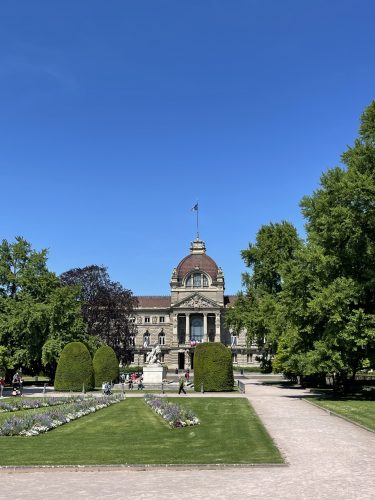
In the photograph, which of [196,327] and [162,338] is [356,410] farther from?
[162,338]

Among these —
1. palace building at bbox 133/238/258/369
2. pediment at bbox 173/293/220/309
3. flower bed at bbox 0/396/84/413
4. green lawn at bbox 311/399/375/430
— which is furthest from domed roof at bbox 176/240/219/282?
flower bed at bbox 0/396/84/413

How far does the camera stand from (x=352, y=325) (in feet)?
104

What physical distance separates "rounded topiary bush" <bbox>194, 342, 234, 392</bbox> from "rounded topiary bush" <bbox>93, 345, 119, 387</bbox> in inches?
420

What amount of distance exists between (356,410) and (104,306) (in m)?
47.5

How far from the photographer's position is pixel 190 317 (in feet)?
372

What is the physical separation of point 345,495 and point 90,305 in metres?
61.0

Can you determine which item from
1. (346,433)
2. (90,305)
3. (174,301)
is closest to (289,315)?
(346,433)

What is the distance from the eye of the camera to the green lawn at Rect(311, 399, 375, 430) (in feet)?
71.0

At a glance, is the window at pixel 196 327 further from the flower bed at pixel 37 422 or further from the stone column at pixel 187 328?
the flower bed at pixel 37 422

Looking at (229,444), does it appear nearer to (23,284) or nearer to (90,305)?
(23,284)

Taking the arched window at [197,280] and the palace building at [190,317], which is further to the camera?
the arched window at [197,280]

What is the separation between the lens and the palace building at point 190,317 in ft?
367

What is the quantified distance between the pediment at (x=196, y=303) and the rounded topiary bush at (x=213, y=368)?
69.0m

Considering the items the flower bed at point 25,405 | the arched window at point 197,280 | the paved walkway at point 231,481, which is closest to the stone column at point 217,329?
the arched window at point 197,280
